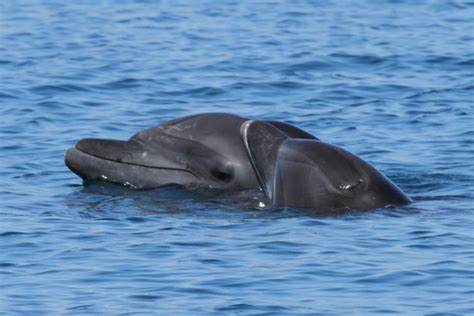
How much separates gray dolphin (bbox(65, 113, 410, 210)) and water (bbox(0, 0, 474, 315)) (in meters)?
0.22

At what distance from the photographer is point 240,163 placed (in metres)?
16.4

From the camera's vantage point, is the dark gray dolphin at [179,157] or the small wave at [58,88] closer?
the dark gray dolphin at [179,157]

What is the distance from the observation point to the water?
12.6 meters

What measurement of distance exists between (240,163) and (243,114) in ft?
21.3

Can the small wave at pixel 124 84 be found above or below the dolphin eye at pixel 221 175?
below

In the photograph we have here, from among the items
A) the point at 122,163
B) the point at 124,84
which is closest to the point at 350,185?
the point at 122,163

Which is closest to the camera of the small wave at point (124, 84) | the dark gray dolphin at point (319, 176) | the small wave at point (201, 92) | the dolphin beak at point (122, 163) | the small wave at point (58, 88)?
the dark gray dolphin at point (319, 176)

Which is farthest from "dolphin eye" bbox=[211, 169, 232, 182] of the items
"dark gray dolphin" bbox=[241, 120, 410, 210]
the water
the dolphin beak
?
"dark gray dolphin" bbox=[241, 120, 410, 210]

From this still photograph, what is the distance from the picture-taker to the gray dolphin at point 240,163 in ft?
49.1

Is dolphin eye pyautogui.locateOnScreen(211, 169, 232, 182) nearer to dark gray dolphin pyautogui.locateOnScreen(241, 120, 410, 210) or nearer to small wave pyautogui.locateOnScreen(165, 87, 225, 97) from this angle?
dark gray dolphin pyautogui.locateOnScreen(241, 120, 410, 210)

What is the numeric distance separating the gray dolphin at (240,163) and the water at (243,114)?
8.6 inches

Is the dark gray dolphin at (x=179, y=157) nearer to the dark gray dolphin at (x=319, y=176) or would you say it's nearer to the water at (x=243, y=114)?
the water at (x=243, y=114)

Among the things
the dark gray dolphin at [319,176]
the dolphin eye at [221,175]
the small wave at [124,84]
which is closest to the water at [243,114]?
the small wave at [124,84]

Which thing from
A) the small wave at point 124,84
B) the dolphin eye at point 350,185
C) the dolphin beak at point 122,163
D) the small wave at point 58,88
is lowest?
the small wave at point 124,84
